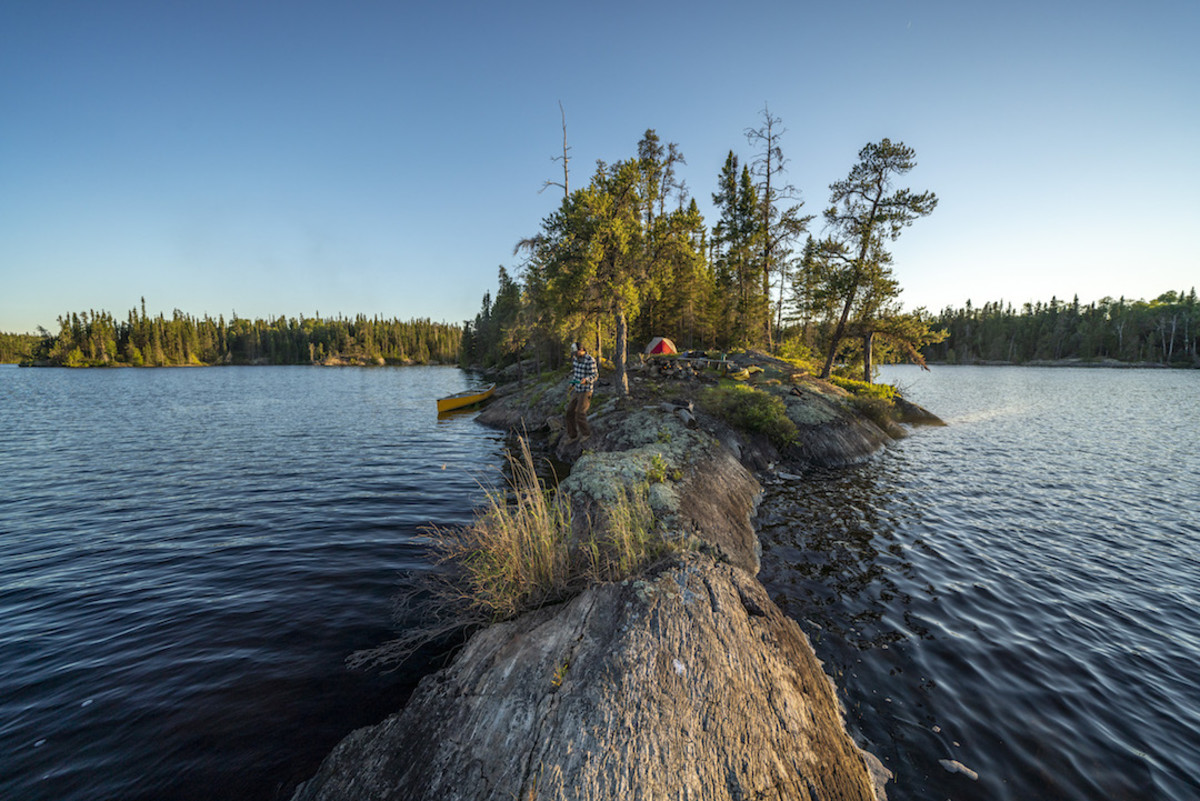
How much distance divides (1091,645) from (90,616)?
630 inches

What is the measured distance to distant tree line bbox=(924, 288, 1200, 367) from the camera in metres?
95.1

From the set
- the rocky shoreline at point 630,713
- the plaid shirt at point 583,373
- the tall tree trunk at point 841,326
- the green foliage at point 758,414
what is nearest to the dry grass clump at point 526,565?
the rocky shoreline at point 630,713

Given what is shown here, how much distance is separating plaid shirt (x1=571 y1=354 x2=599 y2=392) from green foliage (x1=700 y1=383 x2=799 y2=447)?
A: 5163mm

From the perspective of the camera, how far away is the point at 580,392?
15.6 metres

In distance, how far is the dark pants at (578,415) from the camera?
15.8 meters

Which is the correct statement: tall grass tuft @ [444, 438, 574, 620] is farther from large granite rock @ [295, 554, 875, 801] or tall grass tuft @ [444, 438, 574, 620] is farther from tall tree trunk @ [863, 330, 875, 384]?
tall tree trunk @ [863, 330, 875, 384]

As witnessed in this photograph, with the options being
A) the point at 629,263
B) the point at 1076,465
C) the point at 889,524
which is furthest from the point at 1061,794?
the point at 1076,465

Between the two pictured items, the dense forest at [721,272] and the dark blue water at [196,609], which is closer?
the dark blue water at [196,609]

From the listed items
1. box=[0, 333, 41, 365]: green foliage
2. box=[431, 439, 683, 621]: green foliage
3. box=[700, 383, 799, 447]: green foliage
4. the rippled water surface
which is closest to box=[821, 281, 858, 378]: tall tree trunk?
box=[700, 383, 799, 447]: green foliage

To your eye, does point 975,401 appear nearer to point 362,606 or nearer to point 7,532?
point 362,606

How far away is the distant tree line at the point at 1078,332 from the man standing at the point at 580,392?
98.5m

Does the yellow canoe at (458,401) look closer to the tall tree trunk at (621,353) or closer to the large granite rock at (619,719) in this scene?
the tall tree trunk at (621,353)

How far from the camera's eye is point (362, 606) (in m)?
7.20

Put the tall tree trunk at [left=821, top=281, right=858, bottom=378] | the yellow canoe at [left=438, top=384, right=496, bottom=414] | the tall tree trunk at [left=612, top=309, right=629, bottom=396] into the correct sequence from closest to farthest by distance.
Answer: the tall tree trunk at [left=612, top=309, right=629, bottom=396] < the tall tree trunk at [left=821, top=281, right=858, bottom=378] < the yellow canoe at [left=438, top=384, right=496, bottom=414]
